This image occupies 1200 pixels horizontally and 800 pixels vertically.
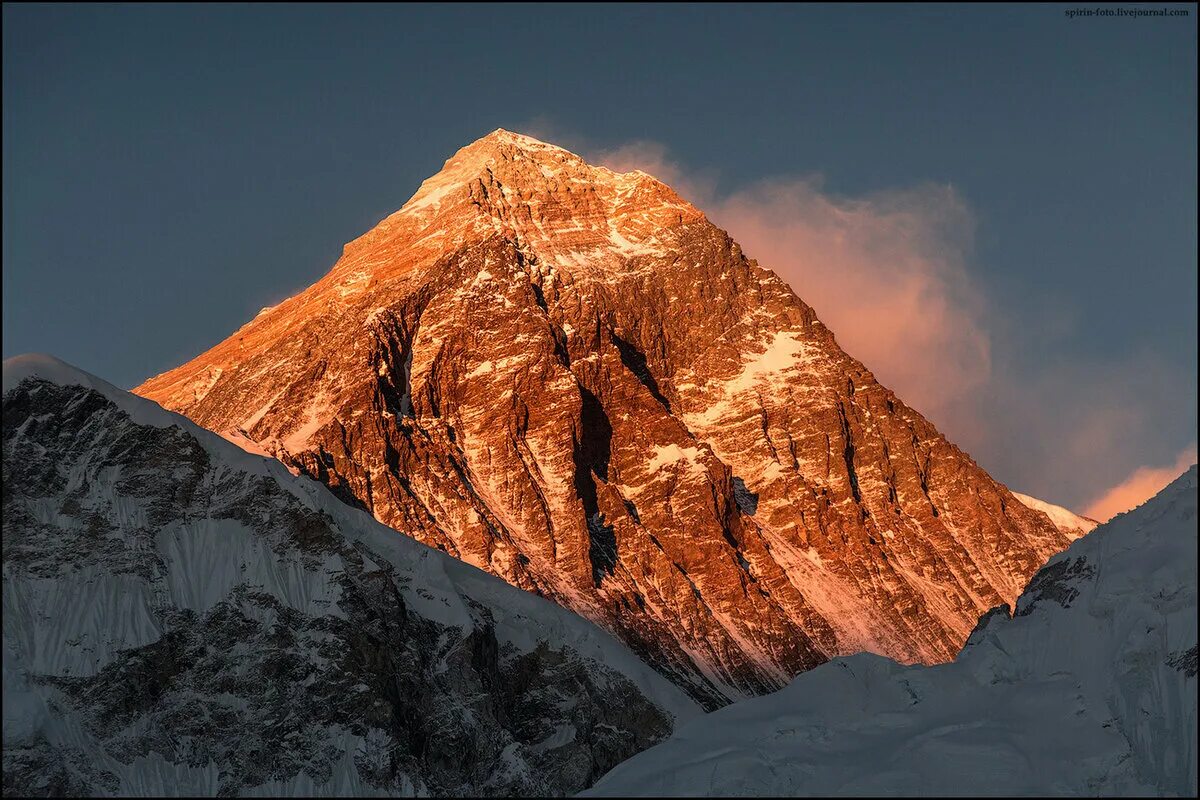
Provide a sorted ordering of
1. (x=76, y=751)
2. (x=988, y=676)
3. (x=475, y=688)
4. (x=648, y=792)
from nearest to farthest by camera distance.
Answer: (x=648, y=792) < (x=988, y=676) < (x=76, y=751) < (x=475, y=688)

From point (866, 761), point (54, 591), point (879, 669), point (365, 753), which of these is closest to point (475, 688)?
point (365, 753)

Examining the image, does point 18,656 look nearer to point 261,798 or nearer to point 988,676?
point 261,798

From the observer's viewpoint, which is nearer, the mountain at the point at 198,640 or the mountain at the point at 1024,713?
the mountain at the point at 1024,713

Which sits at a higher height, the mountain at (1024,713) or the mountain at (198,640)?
the mountain at (198,640)

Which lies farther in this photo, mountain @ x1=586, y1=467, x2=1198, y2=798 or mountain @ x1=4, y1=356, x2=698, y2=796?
mountain @ x1=4, y1=356, x2=698, y2=796

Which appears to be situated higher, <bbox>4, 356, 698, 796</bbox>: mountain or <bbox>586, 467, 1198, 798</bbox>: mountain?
<bbox>4, 356, 698, 796</bbox>: mountain

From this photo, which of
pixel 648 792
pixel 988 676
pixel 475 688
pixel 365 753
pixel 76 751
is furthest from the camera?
pixel 475 688
